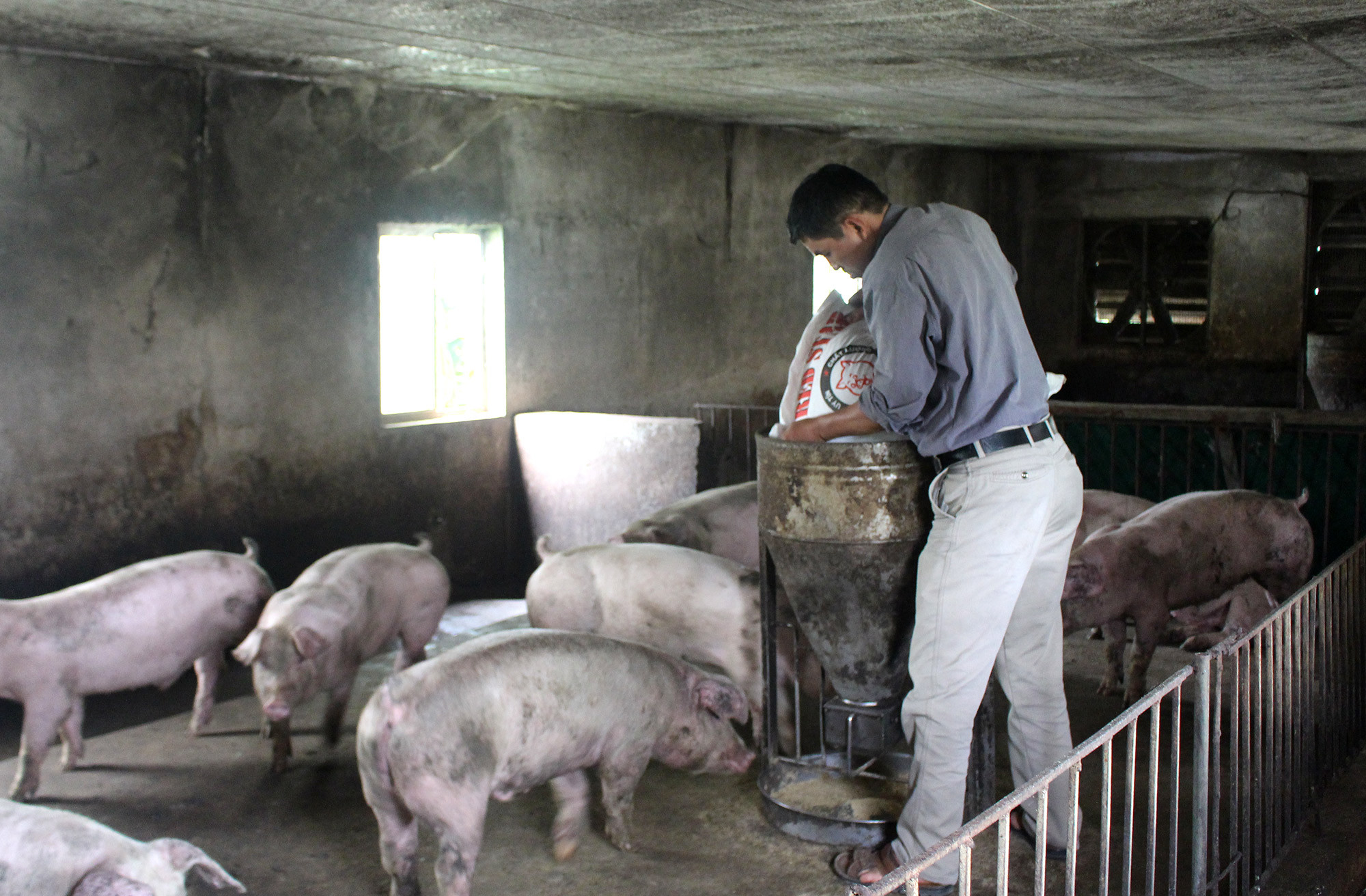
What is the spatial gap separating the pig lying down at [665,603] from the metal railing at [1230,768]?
1.11 meters

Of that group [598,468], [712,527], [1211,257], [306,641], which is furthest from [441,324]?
[1211,257]

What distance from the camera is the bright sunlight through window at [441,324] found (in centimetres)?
735

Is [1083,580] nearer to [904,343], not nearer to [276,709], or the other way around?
[904,343]

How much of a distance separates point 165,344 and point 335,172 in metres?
1.30

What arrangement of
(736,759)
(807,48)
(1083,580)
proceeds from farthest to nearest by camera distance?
1. (807,48)
2. (1083,580)
3. (736,759)

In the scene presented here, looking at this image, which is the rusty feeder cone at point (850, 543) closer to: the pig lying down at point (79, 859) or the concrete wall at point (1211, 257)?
the pig lying down at point (79, 859)

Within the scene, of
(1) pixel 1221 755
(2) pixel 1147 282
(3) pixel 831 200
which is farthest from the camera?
(2) pixel 1147 282

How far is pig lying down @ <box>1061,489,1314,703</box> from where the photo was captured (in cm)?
510

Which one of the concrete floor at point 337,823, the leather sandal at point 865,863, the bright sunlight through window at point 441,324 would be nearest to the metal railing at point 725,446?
the bright sunlight through window at point 441,324

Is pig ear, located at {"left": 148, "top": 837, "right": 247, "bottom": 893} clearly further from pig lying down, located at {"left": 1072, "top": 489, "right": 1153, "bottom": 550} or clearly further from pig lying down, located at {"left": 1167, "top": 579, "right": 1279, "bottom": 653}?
pig lying down, located at {"left": 1167, "top": 579, "right": 1279, "bottom": 653}

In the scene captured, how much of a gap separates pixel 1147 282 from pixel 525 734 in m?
9.44

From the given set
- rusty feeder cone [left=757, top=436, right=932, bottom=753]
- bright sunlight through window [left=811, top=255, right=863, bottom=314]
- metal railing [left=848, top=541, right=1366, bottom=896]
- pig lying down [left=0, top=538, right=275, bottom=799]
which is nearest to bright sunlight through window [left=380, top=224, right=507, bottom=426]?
pig lying down [left=0, top=538, right=275, bottom=799]

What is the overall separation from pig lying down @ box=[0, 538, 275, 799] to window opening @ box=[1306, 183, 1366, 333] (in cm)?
920

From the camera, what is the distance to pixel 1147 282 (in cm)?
1154
